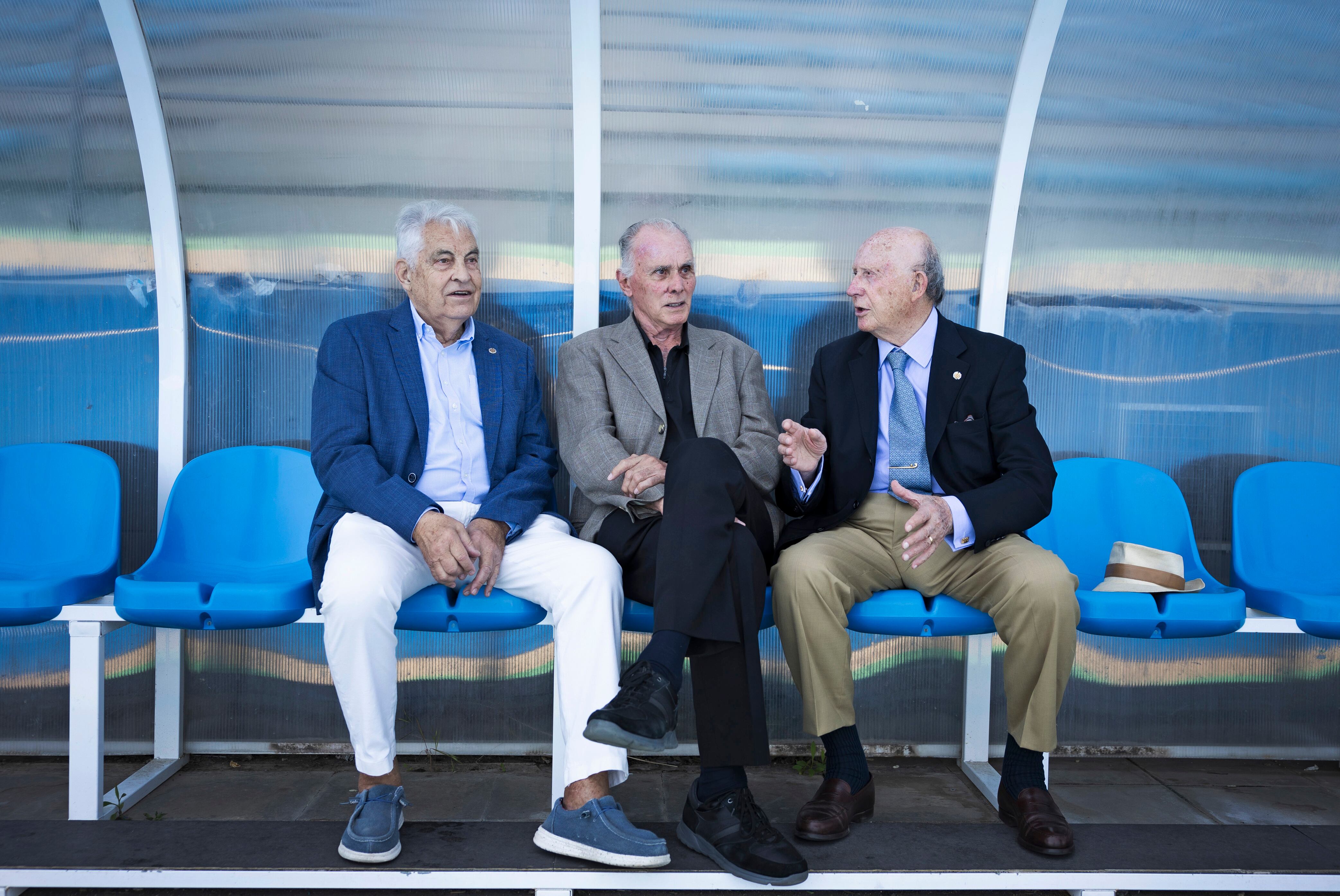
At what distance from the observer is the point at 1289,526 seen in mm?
3371

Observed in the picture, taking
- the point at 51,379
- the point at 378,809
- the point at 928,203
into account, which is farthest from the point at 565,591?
the point at 51,379

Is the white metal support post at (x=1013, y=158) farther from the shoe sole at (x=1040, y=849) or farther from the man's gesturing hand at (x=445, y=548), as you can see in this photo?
the man's gesturing hand at (x=445, y=548)

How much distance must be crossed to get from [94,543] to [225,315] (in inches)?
34.5

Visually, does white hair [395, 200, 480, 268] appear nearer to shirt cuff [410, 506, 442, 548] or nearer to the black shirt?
the black shirt

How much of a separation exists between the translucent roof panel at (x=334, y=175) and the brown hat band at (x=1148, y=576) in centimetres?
194

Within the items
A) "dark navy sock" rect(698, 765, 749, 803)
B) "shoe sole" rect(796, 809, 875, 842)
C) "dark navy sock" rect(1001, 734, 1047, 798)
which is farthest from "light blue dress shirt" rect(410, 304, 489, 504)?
"dark navy sock" rect(1001, 734, 1047, 798)

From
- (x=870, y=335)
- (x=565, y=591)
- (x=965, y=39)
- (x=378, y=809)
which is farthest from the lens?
(x=965, y=39)

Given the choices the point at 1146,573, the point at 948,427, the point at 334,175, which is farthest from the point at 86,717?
the point at 1146,573

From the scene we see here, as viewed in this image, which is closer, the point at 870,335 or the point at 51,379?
the point at 870,335

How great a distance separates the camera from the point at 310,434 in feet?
11.2

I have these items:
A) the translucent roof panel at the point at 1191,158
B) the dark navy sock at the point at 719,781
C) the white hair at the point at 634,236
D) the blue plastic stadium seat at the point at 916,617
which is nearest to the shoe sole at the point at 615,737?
the dark navy sock at the point at 719,781

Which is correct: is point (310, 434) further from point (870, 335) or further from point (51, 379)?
point (870, 335)

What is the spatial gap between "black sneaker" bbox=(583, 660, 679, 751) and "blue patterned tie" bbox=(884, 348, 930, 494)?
1121 millimetres

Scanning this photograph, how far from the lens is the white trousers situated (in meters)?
2.33
